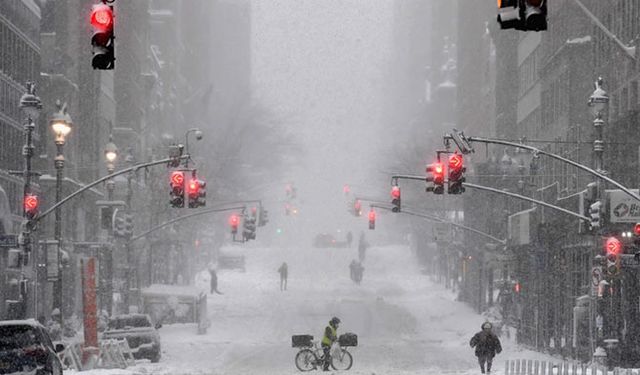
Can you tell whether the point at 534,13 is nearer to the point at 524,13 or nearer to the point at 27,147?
the point at 524,13

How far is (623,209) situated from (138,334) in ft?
52.7

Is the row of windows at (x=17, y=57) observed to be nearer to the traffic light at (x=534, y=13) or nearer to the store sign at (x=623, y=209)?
the store sign at (x=623, y=209)

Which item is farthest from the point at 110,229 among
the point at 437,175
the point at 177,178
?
the point at 437,175

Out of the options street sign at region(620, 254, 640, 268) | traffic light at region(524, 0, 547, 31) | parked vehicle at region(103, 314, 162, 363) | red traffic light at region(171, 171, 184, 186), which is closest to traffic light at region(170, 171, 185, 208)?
red traffic light at region(171, 171, 184, 186)

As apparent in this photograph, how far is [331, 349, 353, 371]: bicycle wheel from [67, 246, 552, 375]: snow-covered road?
1.33ft

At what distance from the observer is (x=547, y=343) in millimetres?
56094

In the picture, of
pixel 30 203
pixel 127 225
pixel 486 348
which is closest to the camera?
pixel 486 348

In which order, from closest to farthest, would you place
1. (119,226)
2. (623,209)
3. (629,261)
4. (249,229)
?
(629,261) → (623,209) → (119,226) → (249,229)

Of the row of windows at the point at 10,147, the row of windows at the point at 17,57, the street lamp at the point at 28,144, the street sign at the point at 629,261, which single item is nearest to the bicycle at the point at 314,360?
the street lamp at the point at 28,144

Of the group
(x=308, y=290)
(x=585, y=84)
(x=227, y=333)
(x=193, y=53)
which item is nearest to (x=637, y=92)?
(x=585, y=84)

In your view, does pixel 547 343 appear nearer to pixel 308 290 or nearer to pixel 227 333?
pixel 227 333

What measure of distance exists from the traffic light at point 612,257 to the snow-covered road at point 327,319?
523 centimetres

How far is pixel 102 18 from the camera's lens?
657 inches

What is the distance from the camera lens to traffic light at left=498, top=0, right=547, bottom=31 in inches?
493
